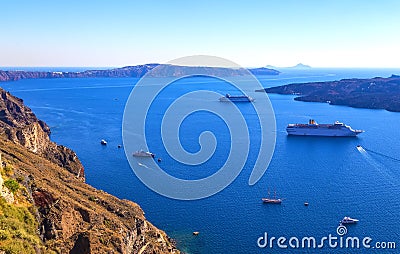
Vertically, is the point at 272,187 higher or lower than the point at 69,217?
lower

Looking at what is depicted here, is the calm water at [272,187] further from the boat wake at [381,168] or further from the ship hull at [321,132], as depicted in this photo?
the ship hull at [321,132]

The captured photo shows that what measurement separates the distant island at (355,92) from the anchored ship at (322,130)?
2838cm

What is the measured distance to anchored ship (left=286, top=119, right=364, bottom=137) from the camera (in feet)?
186

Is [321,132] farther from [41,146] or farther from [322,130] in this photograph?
[41,146]

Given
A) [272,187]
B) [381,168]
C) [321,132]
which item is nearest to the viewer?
[272,187]

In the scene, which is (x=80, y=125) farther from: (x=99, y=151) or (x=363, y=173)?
(x=363, y=173)

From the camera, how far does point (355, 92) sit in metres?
105

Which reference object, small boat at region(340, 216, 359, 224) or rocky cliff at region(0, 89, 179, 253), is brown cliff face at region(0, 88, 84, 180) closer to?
rocky cliff at region(0, 89, 179, 253)

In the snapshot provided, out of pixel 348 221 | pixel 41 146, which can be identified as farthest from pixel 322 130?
pixel 41 146

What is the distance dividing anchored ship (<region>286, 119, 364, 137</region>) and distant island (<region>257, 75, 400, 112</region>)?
28.4m

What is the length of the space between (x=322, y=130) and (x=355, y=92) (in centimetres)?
5217

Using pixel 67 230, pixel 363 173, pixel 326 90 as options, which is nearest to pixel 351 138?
pixel 363 173

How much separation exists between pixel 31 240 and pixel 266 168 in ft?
91.4

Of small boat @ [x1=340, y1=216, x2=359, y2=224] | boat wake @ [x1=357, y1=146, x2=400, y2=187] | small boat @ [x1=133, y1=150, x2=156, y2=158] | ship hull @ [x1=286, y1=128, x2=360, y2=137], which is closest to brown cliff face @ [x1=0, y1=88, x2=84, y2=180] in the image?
small boat @ [x1=133, y1=150, x2=156, y2=158]
